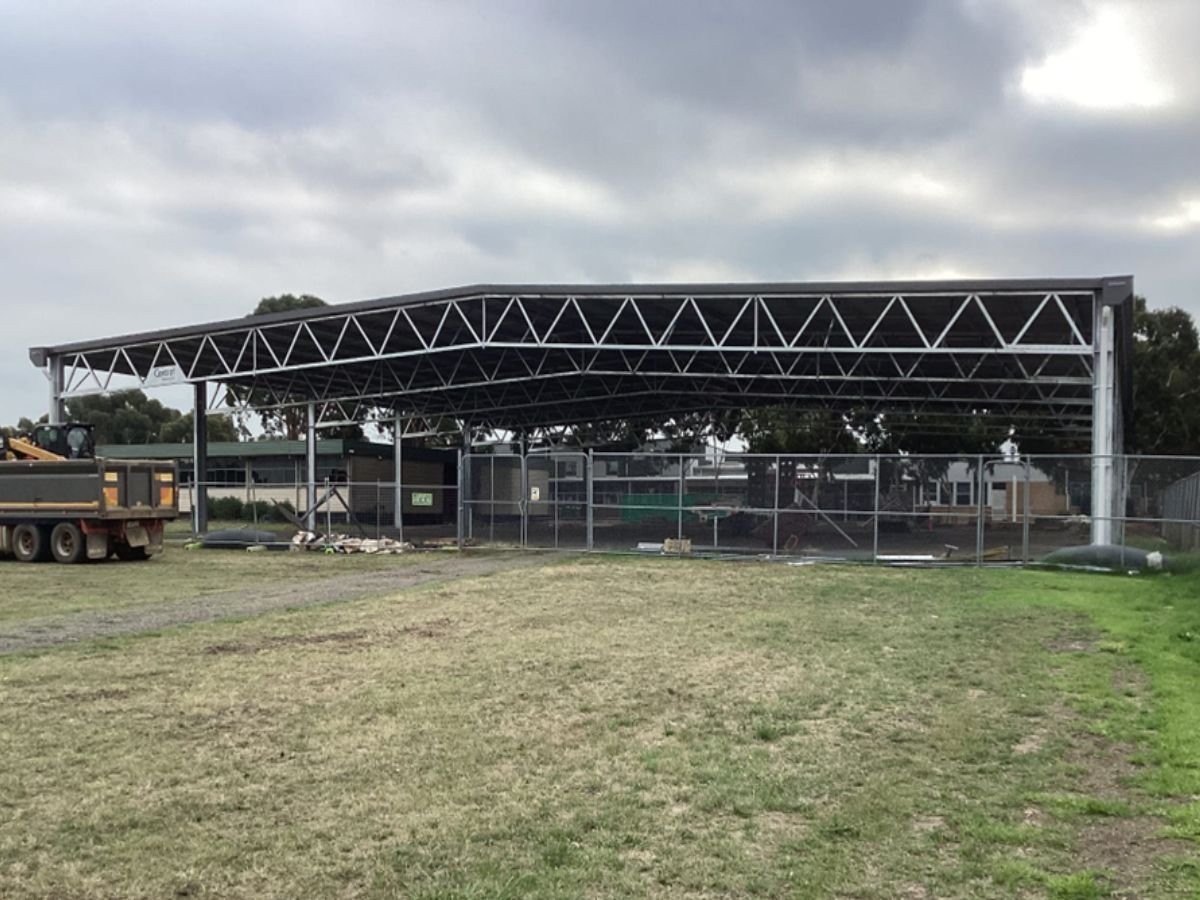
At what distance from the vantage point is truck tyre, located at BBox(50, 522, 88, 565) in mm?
24031

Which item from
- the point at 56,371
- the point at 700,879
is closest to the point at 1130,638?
the point at 700,879

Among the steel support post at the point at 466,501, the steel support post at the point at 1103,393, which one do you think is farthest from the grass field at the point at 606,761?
the steel support post at the point at 466,501

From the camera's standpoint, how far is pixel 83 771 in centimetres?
627

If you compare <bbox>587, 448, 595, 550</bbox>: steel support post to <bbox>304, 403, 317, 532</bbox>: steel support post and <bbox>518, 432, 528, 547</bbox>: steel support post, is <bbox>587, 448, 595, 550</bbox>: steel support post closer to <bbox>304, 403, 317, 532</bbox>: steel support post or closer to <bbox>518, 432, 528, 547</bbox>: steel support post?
<bbox>518, 432, 528, 547</bbox>: steel support post

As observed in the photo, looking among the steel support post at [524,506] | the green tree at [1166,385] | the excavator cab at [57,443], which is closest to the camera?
the steel support post at [524,506]

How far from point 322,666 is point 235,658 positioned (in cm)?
111

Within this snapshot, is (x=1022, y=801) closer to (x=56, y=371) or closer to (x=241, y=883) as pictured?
(x=241, y=883)

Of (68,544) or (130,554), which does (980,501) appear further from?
(68,544)

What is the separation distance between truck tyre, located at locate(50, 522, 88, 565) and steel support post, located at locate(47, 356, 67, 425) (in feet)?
39.0

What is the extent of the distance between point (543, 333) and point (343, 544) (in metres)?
10.3

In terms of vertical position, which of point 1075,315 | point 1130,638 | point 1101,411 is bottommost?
point 1130,638

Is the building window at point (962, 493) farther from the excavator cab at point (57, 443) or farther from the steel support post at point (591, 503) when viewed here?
the excavator cab at point (57, 443)

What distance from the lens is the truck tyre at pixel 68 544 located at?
24.0 metres

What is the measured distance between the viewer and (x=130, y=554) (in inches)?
1012
